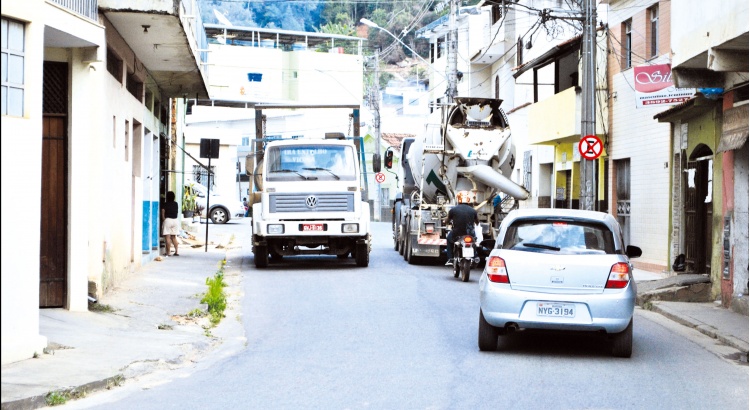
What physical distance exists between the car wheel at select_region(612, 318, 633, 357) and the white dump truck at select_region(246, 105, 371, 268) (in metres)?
11.3

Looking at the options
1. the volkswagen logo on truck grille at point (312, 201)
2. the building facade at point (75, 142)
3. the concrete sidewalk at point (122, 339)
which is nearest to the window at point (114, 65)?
the building facade at point (75, 142)

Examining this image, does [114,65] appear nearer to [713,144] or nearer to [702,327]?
[702,327]

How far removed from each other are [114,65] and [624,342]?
10.3 meters

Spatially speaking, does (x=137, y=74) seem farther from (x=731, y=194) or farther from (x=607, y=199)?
(x=607, y=199)

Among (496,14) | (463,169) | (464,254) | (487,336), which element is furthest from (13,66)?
(496,14)

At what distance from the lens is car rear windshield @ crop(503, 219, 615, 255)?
33.7 ft

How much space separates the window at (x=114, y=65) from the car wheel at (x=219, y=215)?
28733 mm

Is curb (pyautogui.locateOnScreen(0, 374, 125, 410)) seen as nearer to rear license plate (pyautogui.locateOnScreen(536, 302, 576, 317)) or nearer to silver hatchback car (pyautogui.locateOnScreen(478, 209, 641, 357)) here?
silver hatchback car (pyautogui.locateOnScreen(478, 209, 641, 357))

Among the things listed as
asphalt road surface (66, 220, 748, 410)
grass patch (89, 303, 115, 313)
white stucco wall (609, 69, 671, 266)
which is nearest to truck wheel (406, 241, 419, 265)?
white stucco wall (609, 69, 671, 266)

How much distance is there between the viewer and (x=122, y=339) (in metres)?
10.9

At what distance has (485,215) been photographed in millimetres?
22234

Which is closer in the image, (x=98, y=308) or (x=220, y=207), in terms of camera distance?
(x=98, y=308)

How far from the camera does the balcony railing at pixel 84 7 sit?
11562 mm

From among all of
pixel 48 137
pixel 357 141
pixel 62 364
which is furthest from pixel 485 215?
pixel 62 364
